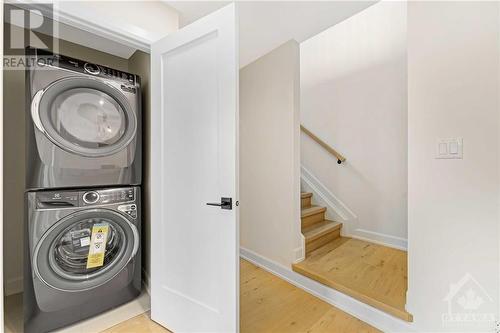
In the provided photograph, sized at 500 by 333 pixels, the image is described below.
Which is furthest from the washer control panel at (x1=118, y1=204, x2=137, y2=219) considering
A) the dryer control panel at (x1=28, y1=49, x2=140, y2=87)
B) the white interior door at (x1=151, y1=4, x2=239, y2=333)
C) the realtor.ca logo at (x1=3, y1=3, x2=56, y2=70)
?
the realtor.ca logo at (x1=3, y1=3, x2=56, y2=70)

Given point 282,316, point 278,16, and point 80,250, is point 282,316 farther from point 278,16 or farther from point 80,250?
point 278,16

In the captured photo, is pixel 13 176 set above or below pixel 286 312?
above

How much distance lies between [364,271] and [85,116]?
2466 mm

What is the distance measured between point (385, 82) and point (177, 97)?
236 centimetres

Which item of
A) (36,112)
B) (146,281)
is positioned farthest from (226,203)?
(146,281)

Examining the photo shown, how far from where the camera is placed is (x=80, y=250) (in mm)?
1580

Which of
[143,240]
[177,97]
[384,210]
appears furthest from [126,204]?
[384,210]

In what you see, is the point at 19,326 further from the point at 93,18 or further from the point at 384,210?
the point at 384,210

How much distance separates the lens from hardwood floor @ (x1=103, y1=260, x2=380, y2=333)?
59.3 inches

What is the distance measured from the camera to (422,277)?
1279 mm

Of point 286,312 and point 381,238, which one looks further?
point 381,238

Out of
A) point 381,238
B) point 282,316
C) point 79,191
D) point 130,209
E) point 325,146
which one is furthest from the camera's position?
point 325,146

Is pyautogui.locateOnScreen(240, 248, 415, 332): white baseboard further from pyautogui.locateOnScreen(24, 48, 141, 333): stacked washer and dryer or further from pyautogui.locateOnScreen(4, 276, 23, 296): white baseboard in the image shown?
pyautogui.locateOnScreen(4, 276, 23, 296): white baseboard

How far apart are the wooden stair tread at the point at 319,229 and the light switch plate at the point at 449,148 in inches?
55.5
